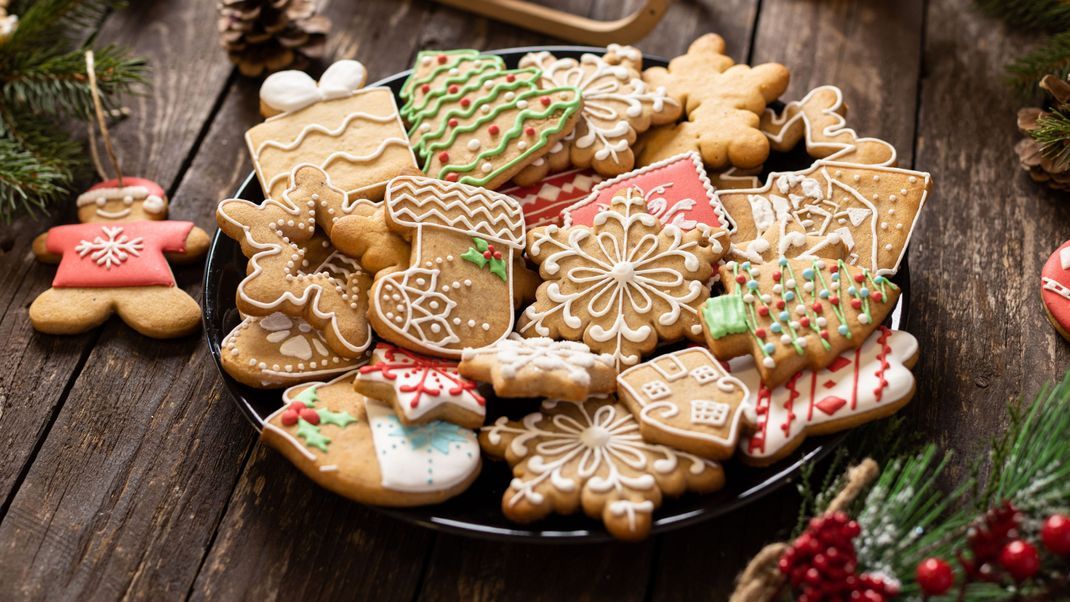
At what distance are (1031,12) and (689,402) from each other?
1.47m

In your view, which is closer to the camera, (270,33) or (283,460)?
(283,460)

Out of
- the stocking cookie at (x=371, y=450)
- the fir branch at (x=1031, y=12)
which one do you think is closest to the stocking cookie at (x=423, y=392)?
the stocking cookie at (x=371, y=450)

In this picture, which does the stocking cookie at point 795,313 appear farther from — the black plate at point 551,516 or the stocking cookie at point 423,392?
the stocking cookie at point 423,392

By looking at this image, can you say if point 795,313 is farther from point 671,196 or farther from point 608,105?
point 608,105

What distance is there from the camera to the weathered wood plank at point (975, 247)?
1774 millimetres

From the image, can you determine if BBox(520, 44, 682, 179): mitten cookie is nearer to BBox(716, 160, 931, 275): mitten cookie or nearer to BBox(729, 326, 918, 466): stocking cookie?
BBox(716, 160, 931, 275): mitten cookie

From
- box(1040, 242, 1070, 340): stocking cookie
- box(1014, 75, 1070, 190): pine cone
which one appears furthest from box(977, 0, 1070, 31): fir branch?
box(1040, 242, 1070, 340): stocking cookie

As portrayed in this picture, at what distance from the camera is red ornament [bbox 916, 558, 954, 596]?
1260 millimetres

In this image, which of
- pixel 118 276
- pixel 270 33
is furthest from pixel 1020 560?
pixel 270 33

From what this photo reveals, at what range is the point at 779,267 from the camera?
1.64 meters

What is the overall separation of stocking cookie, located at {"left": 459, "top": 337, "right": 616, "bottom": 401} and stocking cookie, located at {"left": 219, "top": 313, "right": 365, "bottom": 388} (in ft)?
0.79

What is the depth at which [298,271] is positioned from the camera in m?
1.67

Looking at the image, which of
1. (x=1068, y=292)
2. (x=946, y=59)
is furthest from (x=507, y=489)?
(x=946, y=59)

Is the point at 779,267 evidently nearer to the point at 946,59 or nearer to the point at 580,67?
the point at 580,67
